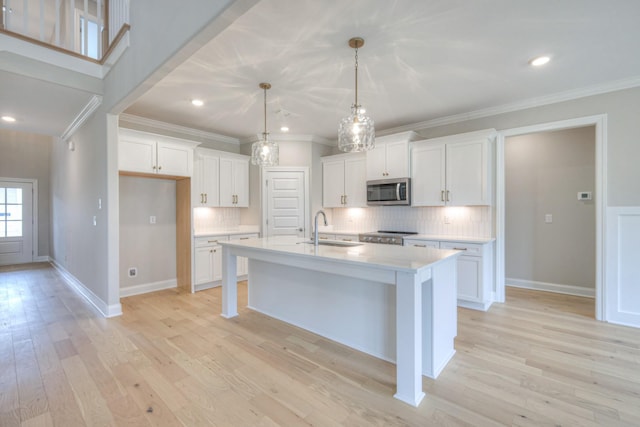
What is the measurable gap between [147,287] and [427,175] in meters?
4.50

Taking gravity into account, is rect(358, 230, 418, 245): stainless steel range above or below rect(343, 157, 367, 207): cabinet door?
below

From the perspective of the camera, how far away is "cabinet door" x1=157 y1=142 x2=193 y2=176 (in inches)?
167

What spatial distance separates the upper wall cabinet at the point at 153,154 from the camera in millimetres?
3922

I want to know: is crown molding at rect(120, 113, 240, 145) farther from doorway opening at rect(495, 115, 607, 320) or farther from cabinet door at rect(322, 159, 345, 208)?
doorway opening at rect(495, 115, 607, 320)

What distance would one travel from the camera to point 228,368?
2332mm

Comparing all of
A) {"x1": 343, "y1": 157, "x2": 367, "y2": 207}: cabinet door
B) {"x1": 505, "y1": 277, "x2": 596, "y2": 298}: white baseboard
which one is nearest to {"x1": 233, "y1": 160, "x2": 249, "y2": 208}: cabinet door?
{"x1": 343, "y1": 157, "x2": 367, "y2": 207}: cabinet door

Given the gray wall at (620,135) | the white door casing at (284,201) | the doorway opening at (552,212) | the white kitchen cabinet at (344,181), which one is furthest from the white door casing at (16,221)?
the gray wall at (620,135)

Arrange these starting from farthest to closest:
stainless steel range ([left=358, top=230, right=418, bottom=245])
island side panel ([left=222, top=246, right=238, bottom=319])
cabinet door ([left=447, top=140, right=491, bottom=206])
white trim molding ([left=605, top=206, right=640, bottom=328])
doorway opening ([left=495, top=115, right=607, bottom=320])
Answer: stainless steel range ([left=358, top=230, right=418, bottom=245]), cabinet door ([left=447, top=140, right=491, bottom=206]), island side panel ([left=222, top=246, right=238, bottom=319]), doorway opening ([left=495, top=115, right=607, bottom=320]), white trim molding ([left=605, top=206, right=640, bottom=328])

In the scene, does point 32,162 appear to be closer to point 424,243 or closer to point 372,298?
point 372,298

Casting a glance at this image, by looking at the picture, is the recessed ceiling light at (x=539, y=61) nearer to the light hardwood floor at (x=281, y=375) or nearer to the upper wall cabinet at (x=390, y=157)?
the upper wall cabinet at (x=390, y=157)

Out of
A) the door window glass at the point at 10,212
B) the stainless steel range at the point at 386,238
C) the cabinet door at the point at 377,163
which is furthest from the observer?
the door window glass at the point at 10,212

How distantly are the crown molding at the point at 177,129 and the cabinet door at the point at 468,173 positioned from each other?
3.83 meters

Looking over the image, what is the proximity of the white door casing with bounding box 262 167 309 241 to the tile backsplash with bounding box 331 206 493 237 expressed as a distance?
0.76 m

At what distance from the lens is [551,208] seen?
14.7ft
